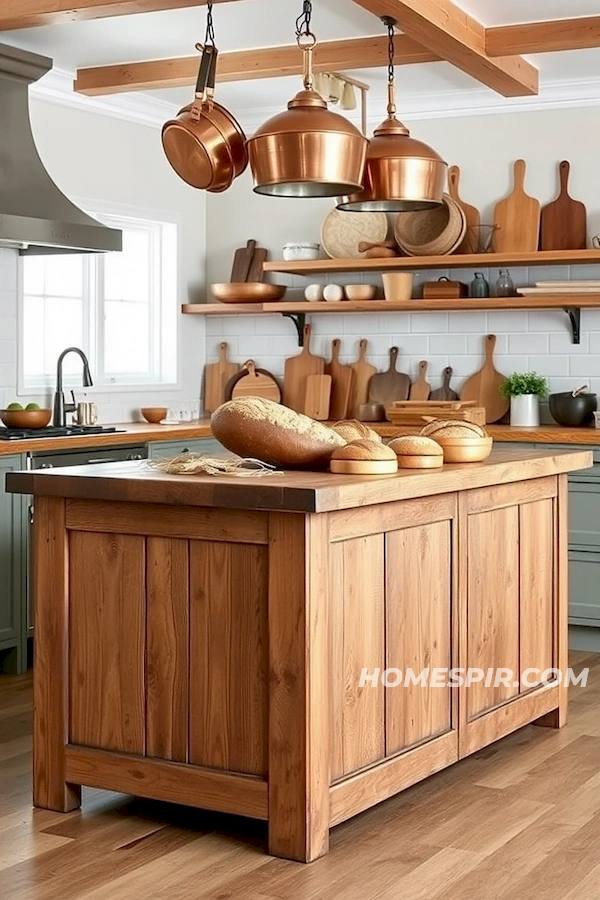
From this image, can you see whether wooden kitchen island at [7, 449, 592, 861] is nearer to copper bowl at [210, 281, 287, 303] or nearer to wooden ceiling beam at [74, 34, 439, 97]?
wooden ceiling beam at [74, 34, 439, 97]

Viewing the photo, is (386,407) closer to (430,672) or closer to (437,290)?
(437,290)

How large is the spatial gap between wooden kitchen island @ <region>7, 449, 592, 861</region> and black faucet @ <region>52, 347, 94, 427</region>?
235 centimetres

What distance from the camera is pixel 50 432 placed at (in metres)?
5.71

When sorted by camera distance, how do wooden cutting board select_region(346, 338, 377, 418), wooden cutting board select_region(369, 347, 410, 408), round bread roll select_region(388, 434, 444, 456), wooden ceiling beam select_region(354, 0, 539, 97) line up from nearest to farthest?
round bread roll select_region(388, 434, 444, 456) < wooden ceiling beam select_region(354, 0, 539, 97) < wooden cutting board select_region(369, 347, 410, 408) < wooden cutting board select_region(346, 338, 377, 418)

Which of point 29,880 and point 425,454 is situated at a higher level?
point 425,454

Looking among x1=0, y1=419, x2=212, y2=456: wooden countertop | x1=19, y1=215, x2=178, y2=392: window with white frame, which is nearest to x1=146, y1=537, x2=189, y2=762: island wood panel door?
x1=0, y1=419, x2=212, y2=456: wooden countertop

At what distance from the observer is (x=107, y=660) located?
3.59 meters

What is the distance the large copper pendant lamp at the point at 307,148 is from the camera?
132 inches

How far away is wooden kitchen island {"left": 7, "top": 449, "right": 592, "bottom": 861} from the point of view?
327 centimetres

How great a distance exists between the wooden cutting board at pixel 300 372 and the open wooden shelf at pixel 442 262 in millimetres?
429

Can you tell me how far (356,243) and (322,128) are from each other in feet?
11.9

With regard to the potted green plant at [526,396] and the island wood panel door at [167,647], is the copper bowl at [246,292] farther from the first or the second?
the island wood panel door at [167,647]

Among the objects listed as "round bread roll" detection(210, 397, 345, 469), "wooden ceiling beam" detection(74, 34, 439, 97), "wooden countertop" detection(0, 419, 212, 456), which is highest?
"wooden ceiling beam" detection(74, 34, 439, 97)

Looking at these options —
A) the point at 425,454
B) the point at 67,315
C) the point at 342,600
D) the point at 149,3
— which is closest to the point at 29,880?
the point at 342,600
